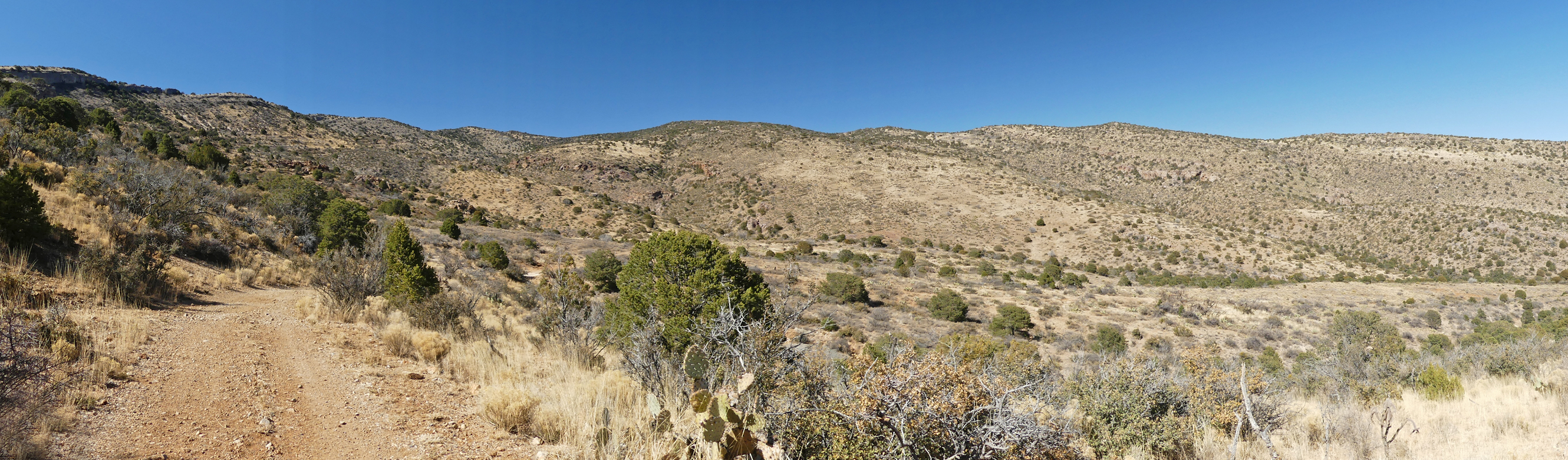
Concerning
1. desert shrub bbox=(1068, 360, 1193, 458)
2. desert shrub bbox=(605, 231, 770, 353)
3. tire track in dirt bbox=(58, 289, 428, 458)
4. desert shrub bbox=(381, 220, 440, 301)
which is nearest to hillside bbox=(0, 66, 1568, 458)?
tire track in dirt bbox=(58, 289, 428, 458)

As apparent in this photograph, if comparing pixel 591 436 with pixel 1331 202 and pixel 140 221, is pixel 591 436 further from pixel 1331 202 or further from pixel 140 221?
pixel 1331 202

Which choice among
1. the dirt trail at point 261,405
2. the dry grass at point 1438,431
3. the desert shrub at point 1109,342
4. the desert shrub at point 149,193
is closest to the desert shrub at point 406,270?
the dirt trail at point 261,405

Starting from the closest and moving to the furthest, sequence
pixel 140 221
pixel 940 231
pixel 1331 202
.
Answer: pixel 140 221
pixel 940 231
pixel 1331 202

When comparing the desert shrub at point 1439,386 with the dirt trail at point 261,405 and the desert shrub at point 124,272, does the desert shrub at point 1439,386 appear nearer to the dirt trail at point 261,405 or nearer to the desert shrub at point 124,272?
the dirt trail at point 261,405

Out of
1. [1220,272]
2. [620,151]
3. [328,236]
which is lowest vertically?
[1220,272]

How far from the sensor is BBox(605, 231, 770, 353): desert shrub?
818cm

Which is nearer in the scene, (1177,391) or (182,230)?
(1177,391)

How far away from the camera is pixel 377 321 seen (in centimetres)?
801

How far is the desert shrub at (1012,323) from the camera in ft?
57.9

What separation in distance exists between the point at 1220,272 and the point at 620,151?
58495 millimetres

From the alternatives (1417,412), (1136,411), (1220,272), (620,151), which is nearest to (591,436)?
(1136,411)

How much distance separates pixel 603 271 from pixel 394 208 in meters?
20.8

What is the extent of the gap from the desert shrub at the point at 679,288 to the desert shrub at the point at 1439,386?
10022 millimetres

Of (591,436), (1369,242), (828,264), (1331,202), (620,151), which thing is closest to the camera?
(591,436)
